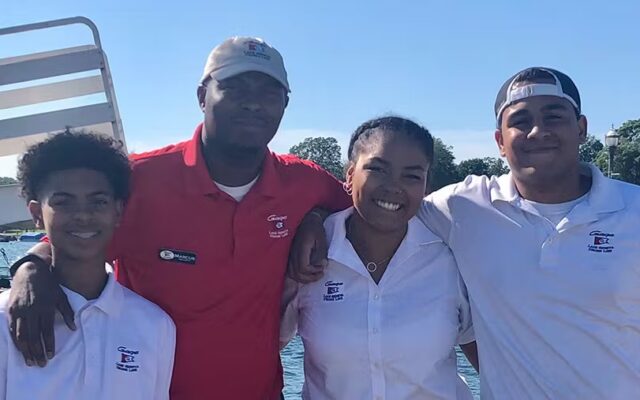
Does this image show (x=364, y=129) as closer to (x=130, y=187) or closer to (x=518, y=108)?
(x=518, y=108)

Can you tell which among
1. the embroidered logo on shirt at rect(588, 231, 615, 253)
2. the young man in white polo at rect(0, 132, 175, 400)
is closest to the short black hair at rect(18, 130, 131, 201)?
the young man in white polo at rect(0, 132, 175, 400)

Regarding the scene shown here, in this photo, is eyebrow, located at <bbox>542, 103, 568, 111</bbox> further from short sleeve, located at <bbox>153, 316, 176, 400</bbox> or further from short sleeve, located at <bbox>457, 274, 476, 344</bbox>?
short sleeve, located at <bbox>153, 316, 176, 400</bbox>

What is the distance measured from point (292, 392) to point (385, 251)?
5642 mm

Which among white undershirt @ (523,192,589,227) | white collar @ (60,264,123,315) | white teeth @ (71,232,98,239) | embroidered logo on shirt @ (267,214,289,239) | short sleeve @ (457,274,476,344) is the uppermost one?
white teeth @ (71,232,98,239)

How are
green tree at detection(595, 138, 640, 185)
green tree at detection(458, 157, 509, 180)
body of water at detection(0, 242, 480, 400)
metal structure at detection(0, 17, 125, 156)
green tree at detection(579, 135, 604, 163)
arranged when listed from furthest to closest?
green tree at detection(579, 135, 604, 163)
green tree at detection(595, 138, 640, 185)
green tree at detection(458, 157, 509, 180)
body of water at detection(0, 242, 480, 400)
metal structure at detection(0, 17, 125, 156)

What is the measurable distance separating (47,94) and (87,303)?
11.1 ft

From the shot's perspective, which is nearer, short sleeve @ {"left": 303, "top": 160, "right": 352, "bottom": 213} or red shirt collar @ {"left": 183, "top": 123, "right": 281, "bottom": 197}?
red shirt collar @ {"left": 183, "top": 123, "right": 281, "bottom": 197}

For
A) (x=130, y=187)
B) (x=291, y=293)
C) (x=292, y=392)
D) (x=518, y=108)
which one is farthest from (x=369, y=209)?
(x=292, y=392)

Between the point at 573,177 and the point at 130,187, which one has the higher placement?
the point at 130,187

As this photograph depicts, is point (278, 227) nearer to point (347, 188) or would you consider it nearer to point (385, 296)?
point (347, 188)

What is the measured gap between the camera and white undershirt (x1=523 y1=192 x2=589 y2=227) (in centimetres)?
365

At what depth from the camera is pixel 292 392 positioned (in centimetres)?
893

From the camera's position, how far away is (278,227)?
376cm

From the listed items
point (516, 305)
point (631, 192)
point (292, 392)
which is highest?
point (631, 192)
